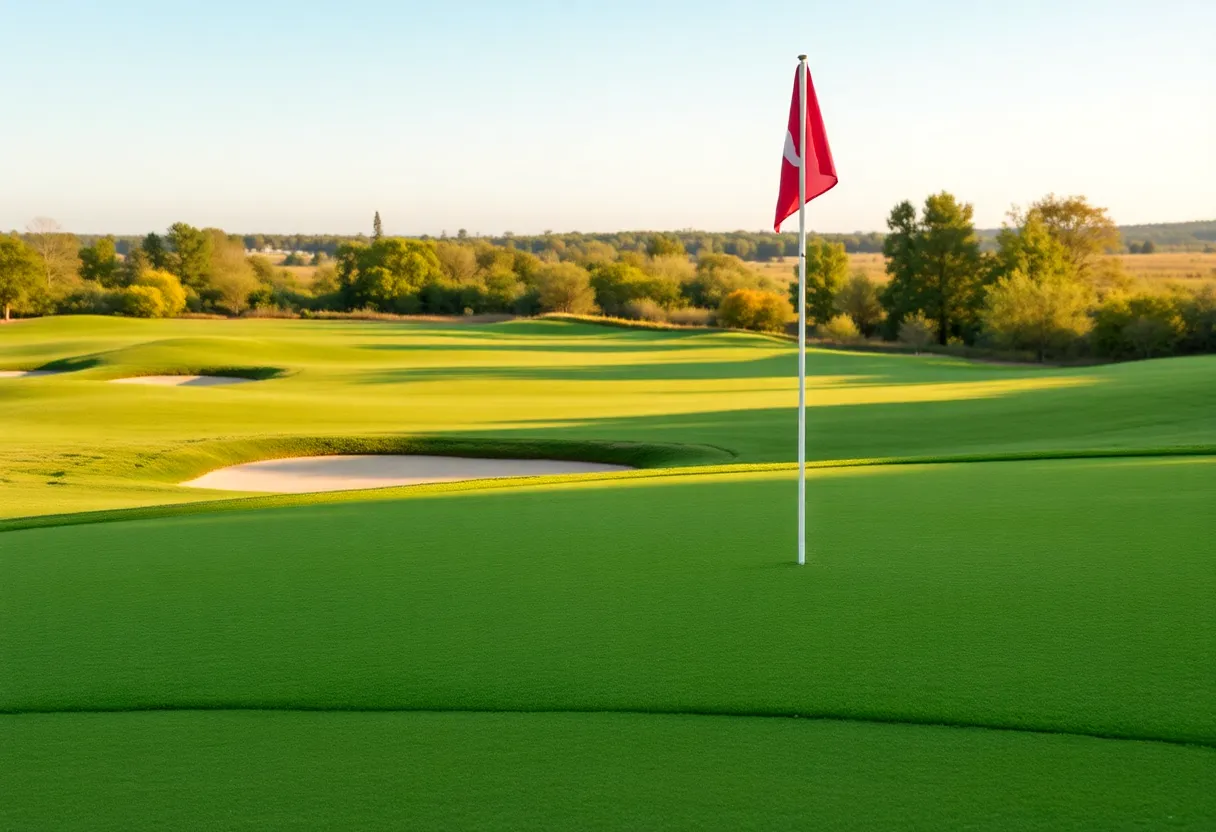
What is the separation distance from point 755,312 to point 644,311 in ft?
28.7

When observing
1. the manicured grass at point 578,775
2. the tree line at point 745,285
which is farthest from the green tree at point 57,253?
the manicured grass at point 578,775

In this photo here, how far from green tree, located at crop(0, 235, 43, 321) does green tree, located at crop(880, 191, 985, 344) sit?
4891 centimetres

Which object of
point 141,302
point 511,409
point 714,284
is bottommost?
point 511,409

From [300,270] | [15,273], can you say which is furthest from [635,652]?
[300,270]

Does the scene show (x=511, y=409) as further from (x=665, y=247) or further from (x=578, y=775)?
(x=665, y=247)

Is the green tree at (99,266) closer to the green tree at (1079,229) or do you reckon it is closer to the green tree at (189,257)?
the green tree at (189,257)

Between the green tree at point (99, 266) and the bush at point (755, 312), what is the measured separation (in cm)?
4428

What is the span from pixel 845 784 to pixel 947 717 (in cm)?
84

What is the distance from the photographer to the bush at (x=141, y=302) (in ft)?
216

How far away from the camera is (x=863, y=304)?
222 feet

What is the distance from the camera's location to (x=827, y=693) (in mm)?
5191

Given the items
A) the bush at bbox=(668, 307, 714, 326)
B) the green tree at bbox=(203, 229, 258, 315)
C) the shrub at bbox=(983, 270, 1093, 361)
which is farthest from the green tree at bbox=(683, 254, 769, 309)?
the green tree at bbox=(203, 229, 258, 315)

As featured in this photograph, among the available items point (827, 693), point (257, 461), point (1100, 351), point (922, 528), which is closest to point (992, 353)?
point (1100, 351)

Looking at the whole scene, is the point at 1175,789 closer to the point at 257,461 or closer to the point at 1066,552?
the point at 1066,552
